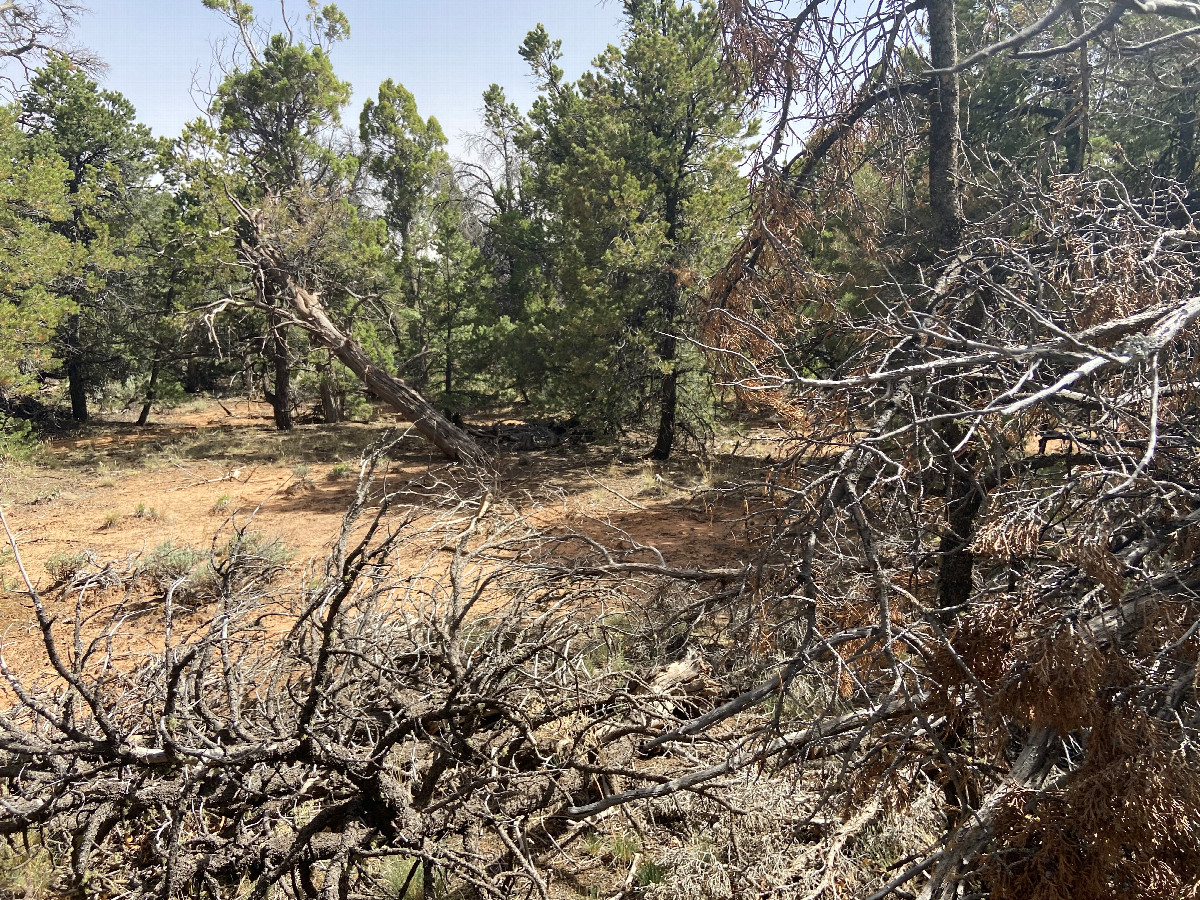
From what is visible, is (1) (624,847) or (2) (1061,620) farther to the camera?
(1) (624,847)

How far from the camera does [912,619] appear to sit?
2.44 metres

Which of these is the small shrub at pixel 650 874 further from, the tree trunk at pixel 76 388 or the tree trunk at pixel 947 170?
the tree trunk at pixel 76 388

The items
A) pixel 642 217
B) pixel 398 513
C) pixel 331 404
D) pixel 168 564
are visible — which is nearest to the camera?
pixel 168 564

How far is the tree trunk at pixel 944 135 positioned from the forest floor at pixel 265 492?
10.6ft

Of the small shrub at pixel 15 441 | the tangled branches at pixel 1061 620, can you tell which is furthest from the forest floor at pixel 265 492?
the tangled branches at pixel 1061 620

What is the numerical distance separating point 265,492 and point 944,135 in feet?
37.0

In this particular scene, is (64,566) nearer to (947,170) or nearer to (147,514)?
(147,514)

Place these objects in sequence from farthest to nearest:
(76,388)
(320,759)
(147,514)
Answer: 1. (76,388)
2. (147,514)
3. (320,759)

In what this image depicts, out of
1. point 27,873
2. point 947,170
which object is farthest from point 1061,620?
point 27,873

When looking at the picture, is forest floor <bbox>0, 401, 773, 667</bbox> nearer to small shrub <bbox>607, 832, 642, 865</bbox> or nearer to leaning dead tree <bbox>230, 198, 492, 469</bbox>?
leaning dead tree <bbox>230, 198, 492, 469</bbox>

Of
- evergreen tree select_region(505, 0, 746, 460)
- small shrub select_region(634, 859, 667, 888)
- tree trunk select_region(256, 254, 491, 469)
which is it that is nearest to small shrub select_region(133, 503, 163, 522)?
tree trunk select_region(256, 254, 491, 469)

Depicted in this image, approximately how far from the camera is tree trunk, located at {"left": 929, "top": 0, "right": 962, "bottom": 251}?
3.80m

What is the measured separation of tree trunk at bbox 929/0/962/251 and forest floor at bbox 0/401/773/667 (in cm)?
322

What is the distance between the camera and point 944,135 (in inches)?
154
